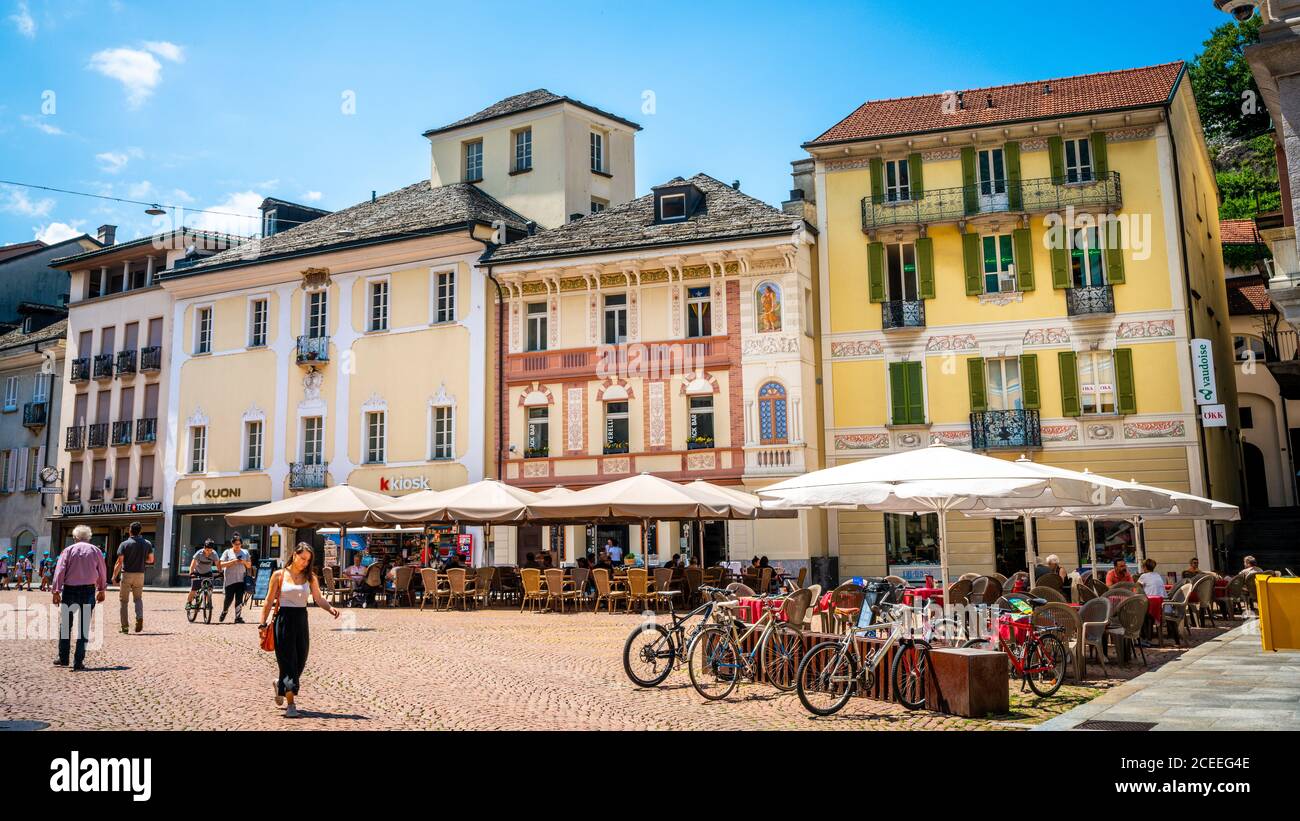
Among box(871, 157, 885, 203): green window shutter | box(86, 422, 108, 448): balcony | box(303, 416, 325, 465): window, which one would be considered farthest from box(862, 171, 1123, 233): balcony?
box(86, 422, 108, 448): balcony

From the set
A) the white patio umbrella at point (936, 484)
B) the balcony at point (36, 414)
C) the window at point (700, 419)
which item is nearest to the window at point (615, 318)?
the window at point (700, 419)

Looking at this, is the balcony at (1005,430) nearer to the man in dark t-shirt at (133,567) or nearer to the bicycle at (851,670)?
the bicycle at (851,670)

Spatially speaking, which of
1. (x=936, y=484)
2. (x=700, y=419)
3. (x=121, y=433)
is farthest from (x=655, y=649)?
(x=121, y=433)

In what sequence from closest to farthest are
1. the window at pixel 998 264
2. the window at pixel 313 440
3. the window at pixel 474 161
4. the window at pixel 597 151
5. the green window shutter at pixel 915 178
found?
the window at pixel 998 264
the green window shutter at pixel 915 178
the window at pixel 313 440
the window at pixel 597 151
the window at pixel 474 161

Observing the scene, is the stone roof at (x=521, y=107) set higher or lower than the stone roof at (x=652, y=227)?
higher

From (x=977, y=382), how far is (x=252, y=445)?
76.0ft

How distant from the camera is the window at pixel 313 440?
1379 inches

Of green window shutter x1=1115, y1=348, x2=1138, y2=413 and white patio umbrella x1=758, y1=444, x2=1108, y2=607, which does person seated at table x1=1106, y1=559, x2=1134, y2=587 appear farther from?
green window shutter x1=1115, y1=348, x2=1138, y2=413

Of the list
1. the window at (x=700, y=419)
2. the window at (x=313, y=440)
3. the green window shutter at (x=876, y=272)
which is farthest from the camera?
the window at (x=313, y=440)

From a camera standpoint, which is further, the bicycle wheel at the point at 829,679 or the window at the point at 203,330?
the window at the point at 203,330

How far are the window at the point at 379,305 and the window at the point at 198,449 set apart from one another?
746 cm

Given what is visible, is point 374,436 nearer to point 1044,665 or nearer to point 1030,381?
point 1030,381

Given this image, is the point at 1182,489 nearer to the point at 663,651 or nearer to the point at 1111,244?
the point at 1111,244
